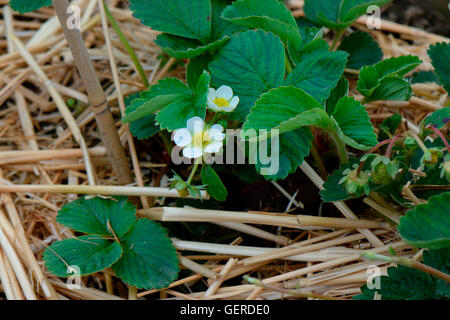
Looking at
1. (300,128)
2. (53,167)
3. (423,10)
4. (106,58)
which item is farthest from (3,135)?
(423,10)

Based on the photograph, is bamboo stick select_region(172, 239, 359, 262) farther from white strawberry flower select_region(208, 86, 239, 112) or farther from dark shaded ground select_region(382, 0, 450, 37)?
dark shaded ground select_region(382, 0, 450, 37)

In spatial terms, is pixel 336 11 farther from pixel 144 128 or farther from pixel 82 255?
pixel 82 255

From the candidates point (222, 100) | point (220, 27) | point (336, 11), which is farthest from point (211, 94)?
point (336, 11)

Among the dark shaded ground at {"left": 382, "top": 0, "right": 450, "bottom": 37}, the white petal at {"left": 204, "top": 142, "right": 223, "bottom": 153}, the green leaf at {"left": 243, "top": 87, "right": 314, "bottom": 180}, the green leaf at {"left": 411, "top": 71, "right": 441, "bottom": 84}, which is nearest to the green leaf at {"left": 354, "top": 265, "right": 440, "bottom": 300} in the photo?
the green leaf at {"left": 243, "top": 87, "right": 314, "bottom": 180}

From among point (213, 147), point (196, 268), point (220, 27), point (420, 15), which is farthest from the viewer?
point (420, 15)

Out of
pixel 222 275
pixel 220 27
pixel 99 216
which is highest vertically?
pixel 220 27

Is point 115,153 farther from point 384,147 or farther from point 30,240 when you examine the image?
point 384,147
